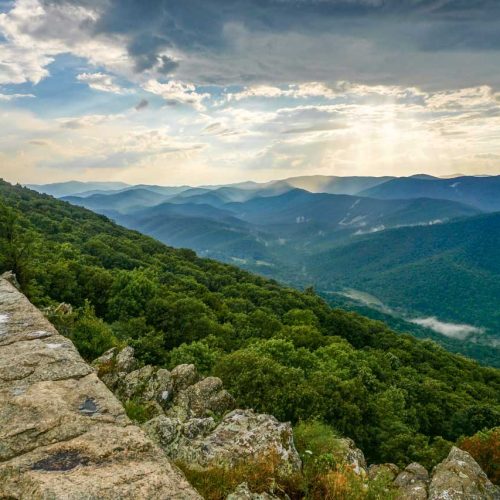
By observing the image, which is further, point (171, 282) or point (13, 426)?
point (171, 282)

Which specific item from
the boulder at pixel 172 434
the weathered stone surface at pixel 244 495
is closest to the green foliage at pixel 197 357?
the boulder at pixel 172 434

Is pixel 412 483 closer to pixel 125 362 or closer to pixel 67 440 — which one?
pixel 67 440

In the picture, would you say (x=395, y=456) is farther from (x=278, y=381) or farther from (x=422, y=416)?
(x=422, y=416)

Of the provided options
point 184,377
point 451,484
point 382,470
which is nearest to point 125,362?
point 184,377

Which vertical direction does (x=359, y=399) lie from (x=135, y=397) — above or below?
below

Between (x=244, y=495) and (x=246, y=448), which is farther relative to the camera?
(x=246, y=448)

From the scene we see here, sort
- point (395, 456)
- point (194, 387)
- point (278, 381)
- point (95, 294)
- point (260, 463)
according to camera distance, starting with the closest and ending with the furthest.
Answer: point (260, 463), point (194, 387), point (278, 381), point (395, 456), point (95, 294)

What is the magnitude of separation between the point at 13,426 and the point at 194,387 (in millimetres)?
11614

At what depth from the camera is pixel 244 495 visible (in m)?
9.68

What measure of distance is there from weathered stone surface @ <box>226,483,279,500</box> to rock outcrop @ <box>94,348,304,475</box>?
173 centimetres

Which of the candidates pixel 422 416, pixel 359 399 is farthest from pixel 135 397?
pixel 422 416

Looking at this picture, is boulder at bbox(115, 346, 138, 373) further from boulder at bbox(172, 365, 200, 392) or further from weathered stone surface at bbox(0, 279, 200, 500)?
weathered stone surface at bbox(0, 279, 200, 500)

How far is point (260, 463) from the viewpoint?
38.5 ft

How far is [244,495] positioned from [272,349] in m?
26.9
